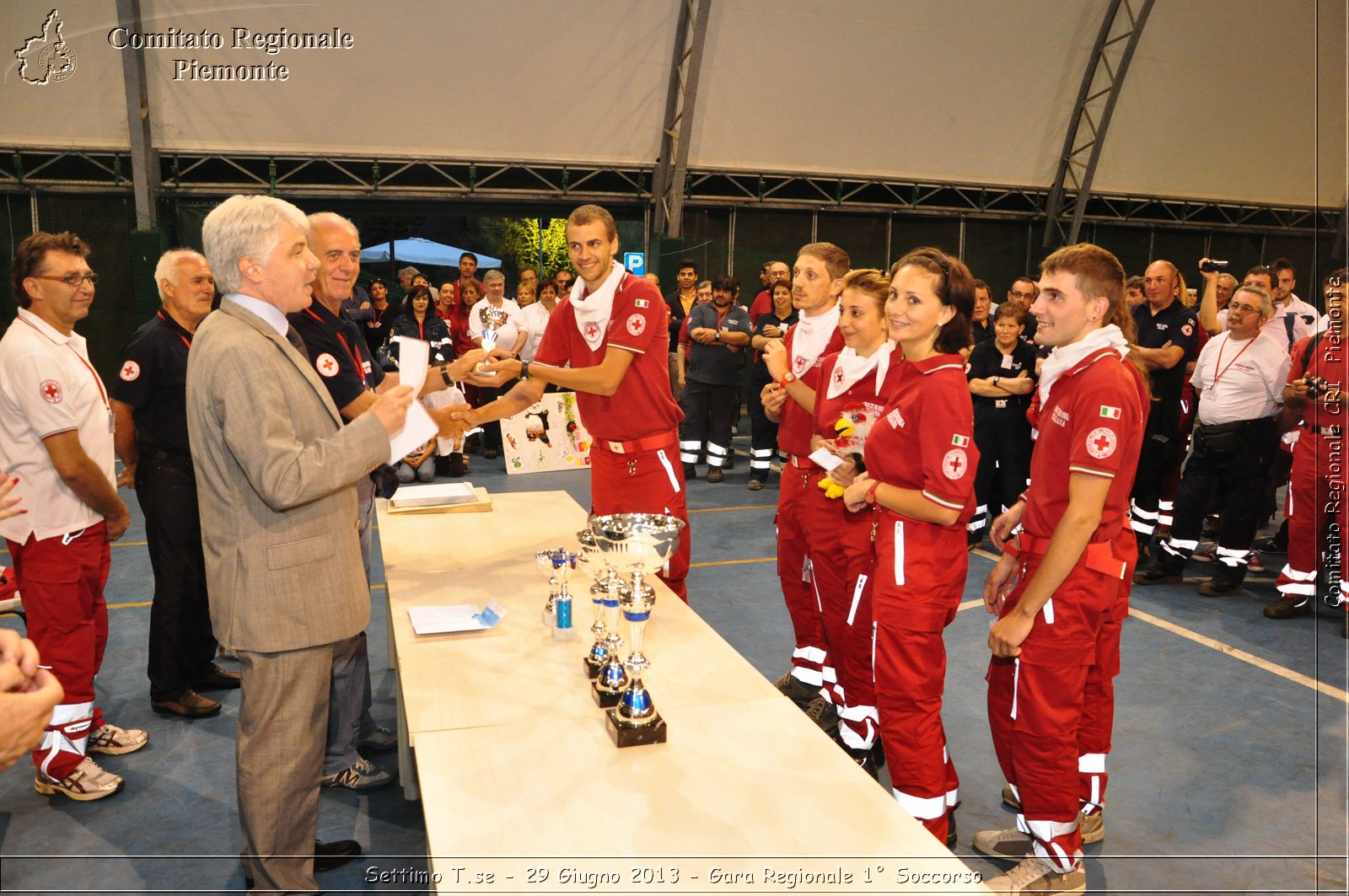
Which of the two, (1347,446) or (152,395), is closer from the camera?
(1347,446)

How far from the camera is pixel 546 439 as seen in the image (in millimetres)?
9141

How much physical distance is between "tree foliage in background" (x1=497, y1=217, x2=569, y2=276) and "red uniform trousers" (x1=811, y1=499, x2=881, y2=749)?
372 inches

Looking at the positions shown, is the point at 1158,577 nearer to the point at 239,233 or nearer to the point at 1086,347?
the point at 1086,347

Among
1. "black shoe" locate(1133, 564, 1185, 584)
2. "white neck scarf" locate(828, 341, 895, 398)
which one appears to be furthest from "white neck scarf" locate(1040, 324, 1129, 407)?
"black shoe" locate(1133, 564, 1185, 584)

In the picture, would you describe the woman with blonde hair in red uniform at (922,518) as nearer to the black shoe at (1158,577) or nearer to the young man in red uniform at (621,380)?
the young man in red uniform at (621,380)

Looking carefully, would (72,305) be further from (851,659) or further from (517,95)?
(517,95)

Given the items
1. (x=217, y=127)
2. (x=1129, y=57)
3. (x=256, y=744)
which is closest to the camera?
(x=256, y=744)

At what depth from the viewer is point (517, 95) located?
1113 centimetres

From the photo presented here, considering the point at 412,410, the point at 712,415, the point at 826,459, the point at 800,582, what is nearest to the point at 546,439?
the point at 712,415

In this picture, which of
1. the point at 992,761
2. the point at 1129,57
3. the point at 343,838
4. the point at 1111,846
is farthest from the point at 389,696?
the point at 1129,57

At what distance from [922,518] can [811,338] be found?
4.76 feet

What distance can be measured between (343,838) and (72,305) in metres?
2.19

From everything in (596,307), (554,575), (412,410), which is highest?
(596,307)

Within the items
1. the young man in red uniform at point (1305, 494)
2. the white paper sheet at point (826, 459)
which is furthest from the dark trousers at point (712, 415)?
the white paper sheet at point (826, 459)
